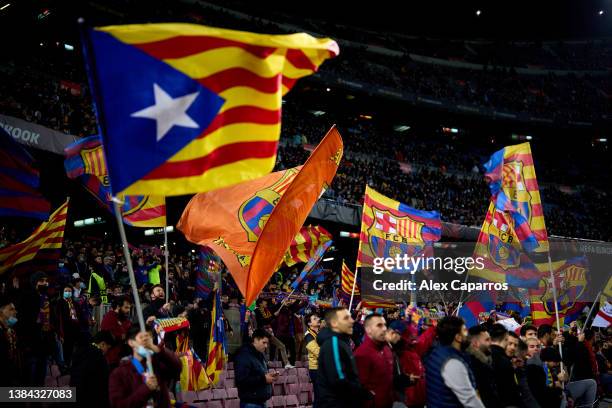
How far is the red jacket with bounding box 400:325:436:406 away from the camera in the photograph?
25.0 feet

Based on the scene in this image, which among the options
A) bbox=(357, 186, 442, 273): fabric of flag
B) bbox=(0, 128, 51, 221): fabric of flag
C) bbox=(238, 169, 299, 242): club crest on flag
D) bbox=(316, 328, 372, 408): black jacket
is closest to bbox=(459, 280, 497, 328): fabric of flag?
bbox=(357, 186, 442, 273): fabric of flag

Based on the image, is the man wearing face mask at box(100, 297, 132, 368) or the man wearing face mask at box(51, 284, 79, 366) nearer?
the man wearing face mask at box(100, 297, 132, 368)

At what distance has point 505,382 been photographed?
6.70m

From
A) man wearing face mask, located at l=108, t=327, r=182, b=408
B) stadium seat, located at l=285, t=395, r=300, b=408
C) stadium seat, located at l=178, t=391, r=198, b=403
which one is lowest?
stadium seat, located at l=285, t=395, r=300, b=408

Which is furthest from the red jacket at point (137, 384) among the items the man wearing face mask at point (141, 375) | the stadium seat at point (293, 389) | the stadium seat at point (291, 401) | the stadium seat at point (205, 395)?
the stadium seat at point (293, 389)

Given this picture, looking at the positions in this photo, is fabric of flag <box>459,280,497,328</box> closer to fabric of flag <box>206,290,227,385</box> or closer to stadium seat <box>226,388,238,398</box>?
stadium seat <box>226,388,238,398</box>

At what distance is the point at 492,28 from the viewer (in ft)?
177

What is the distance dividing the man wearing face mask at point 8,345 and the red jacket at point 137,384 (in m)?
1.37

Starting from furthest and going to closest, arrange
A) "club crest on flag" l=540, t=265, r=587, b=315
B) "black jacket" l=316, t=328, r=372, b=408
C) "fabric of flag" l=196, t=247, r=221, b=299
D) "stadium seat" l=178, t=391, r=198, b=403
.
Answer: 1. "club crest on flag" l=540, t=265, r=587, b=315
2. "fabric of flag" l=196, t=247, r=221, b=299
3. "stadium seat" l=178, t=391, r=198, b=403
4. "black jacket" l=316, t=328, r=372, b=408

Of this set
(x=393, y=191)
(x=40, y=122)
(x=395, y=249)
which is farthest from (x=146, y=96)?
(x=393, y=191)

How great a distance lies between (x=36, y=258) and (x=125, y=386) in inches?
218

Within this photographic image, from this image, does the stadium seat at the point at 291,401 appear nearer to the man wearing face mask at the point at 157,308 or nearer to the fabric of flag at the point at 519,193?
the man wearing face mask at the point at 157,308

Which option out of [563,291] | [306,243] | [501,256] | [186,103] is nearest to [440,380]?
[186,103]

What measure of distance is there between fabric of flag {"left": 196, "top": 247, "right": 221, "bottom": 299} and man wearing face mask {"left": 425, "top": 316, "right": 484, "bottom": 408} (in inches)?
292
